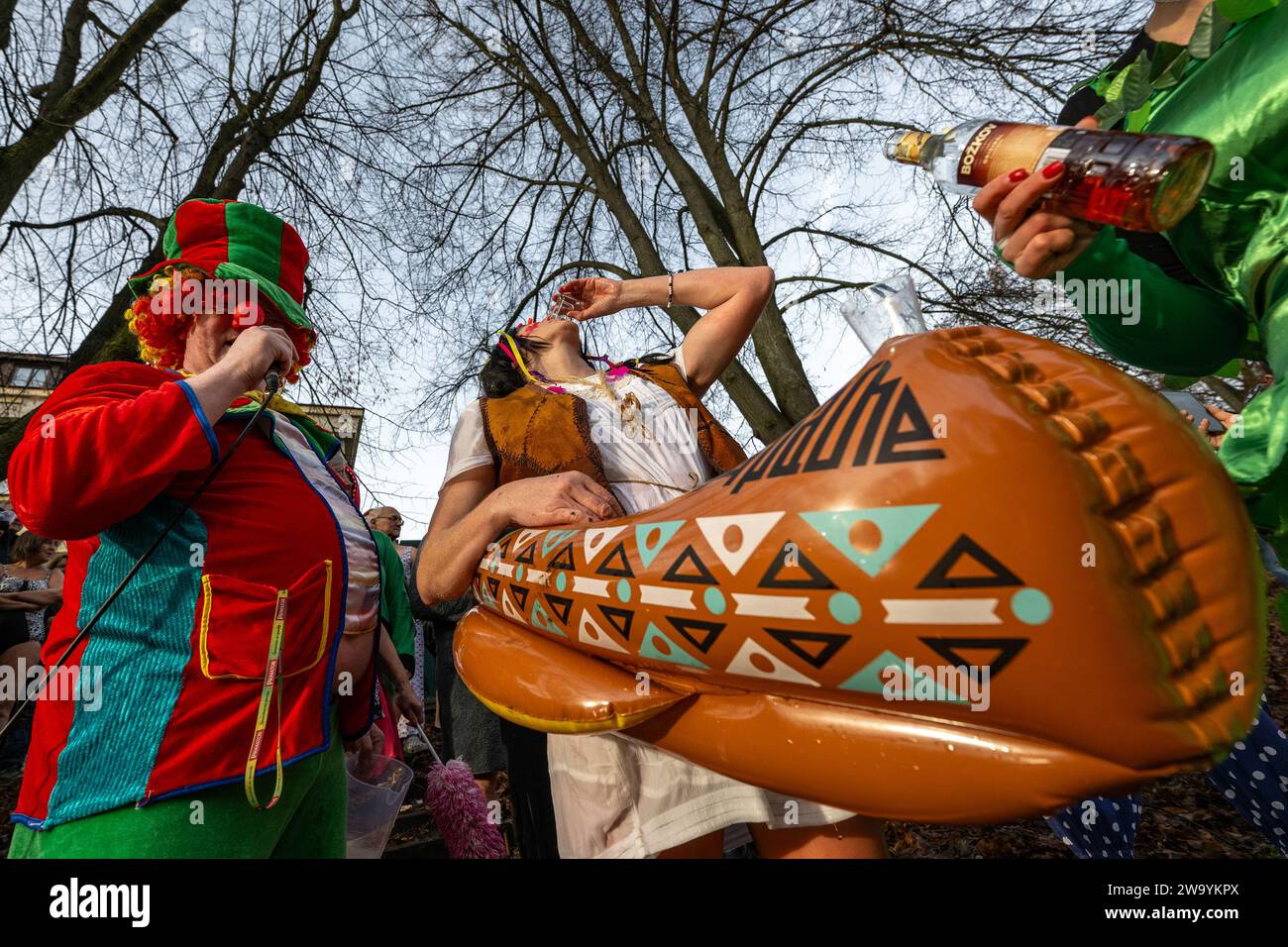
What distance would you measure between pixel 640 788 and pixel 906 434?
0.79 metres

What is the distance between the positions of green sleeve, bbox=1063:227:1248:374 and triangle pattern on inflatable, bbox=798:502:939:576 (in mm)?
839

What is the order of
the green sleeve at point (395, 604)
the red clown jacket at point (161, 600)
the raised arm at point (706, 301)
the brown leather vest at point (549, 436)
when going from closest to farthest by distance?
the red clown jacket at point (161, 600)
the brown leather vest at point (549, 436)
the raised arm at point (706, 301)
the green sleeve at point (395, 604)

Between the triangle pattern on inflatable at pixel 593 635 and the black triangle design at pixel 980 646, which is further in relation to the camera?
the triangle pattern on inflatable at pixel 593 635

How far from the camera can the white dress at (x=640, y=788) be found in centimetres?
106

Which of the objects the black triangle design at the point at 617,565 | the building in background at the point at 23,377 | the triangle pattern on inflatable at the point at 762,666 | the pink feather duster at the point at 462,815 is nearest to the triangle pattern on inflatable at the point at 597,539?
the black triangle design at the point at 617,565

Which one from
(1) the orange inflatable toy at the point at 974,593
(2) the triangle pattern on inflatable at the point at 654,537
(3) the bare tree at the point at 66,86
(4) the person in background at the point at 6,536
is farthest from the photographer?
(4) the person in background at the point at 6,536

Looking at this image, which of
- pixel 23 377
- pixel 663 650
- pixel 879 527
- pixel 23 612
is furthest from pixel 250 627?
pixel 23 377

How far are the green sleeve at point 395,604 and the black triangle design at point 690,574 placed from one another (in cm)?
137

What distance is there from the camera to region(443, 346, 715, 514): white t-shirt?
1.32 metres

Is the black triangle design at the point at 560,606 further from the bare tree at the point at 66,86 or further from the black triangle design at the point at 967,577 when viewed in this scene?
the bare tree at the point at 66,86

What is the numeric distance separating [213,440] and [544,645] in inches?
31.7

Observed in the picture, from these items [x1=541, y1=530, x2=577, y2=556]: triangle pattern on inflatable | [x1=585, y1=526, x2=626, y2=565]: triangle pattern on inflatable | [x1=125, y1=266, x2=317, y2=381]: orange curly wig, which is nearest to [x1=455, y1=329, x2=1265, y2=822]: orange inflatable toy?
[x1=585, y1=526, x2=626, y2=565]: triangle pattern on inflatable
